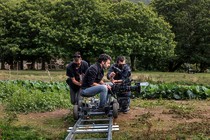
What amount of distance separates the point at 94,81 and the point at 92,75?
28 cm

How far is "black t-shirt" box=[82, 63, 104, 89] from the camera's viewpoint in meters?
10.0

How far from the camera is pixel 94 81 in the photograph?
10258 millimetres

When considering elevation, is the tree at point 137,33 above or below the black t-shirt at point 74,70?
above

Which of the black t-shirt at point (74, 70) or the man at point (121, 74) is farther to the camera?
the man at point (121, 74)

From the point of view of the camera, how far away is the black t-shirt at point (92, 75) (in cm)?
1000

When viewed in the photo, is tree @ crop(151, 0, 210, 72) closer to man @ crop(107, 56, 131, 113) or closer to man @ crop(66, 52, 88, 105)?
man @ crop(107, 56, 131, 113)

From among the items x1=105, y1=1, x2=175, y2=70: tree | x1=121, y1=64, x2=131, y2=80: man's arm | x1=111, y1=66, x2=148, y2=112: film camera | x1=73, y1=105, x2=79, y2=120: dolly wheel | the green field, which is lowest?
the green field

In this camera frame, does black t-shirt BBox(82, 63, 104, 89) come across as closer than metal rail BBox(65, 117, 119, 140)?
No

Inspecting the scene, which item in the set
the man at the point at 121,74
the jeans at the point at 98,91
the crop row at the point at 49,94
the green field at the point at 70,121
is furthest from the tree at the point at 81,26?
the jeans at the point at 98,91

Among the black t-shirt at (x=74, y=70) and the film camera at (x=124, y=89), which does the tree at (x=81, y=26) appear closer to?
the film camera at (x=124, y=89)

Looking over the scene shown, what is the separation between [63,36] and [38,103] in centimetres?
3024

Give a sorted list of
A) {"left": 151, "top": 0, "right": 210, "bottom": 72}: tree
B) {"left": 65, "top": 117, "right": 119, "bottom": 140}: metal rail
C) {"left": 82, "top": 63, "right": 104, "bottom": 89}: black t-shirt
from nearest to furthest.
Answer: {"left": 65, "top": 117, "right": 119, "bottom": 140}: metal rail < {"left": 82, "top": 63, "right": 104, "bottom": 89}: black t-shirt < {"left": 151, "top": 0, "right": 210, "bottom": 72}: tree

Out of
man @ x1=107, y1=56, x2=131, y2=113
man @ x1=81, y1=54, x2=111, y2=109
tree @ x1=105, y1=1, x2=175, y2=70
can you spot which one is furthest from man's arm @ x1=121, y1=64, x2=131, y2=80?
tree @ x1=105, y1=1, x2=175, y2=70

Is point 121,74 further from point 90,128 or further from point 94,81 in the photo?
point 90,128
